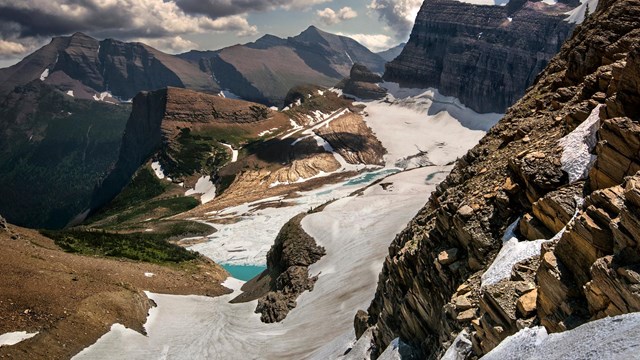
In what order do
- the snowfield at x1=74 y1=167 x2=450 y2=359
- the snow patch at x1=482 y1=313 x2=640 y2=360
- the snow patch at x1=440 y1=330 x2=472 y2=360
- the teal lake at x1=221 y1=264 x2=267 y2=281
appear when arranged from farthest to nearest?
the teal lake at x1=221 y1=264 x2=267 y2=281, the snowfield at x1=74 y1=167 x2=450 y2=359, the snow patch at x1=440 y1=330 x2=472 y2=360, the snow patch at x1=482 y1=313 x2=640 y2=360

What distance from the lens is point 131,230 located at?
421 feet

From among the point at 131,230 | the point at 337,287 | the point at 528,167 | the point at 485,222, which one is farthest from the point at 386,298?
the point at 131,230

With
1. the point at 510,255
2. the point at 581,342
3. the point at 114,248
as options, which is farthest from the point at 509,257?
the point at 114,248

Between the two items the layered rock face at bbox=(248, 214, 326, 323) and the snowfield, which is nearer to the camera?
the snowfield

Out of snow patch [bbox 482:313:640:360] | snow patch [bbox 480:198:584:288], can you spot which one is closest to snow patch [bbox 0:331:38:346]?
snow patch [bbox 480:198:584:288]

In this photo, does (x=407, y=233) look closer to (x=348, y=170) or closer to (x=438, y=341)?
(x=438, y=341)

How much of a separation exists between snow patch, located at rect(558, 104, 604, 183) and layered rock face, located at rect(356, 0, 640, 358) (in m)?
0.05

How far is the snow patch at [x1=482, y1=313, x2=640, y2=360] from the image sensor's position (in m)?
10.1

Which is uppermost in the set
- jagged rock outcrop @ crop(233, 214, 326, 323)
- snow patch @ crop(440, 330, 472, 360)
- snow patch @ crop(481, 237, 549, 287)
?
snow patch @ crop(481, 237, 549, 287)

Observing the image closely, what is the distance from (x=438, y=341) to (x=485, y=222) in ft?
18.3

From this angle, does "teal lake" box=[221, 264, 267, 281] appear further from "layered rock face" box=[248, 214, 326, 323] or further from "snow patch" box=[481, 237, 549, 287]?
"snow patch" box=[481, 237, 549, 287]

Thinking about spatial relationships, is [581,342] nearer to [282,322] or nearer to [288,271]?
[282,322]

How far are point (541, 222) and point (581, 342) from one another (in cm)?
618

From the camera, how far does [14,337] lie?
110ft
